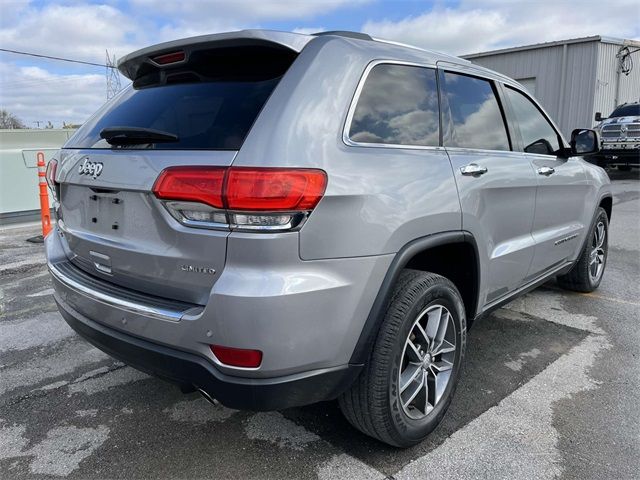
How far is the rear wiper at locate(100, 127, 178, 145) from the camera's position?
2.16 meters

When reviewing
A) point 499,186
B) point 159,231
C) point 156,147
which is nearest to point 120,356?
point 159,231

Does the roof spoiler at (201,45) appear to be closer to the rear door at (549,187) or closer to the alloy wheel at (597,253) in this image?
the rear door at (549,187)

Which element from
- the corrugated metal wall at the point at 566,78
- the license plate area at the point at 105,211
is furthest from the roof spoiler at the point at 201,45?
the corrugated metal wall at the point at 566,78

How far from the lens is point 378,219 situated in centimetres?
212

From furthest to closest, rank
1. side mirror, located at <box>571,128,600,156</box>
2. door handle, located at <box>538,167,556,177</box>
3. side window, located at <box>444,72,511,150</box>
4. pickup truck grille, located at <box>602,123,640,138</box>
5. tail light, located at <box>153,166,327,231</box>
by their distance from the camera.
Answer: pickup truck grille, located at <box>602,123,640,138</box>, side mirror, located at <box>571,128,600,156</box>, door handle, located at <box>538,167,556,177</box>, side window, located at <box>444,72,511,150</box>, tail light, located at <box>153,166,327,231</box>

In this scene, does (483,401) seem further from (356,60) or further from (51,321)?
(51,321)

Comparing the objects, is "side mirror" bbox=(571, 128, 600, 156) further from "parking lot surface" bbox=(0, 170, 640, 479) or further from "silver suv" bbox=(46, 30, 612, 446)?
"silver suv" bbox=(46, 30, 612, 446)

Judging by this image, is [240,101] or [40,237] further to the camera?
[40,237]

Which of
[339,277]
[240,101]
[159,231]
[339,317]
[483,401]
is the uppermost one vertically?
[240,101]

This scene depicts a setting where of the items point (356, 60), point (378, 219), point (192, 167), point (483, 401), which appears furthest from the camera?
point (483, 401)

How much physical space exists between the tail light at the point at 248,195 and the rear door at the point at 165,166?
0.03 meters

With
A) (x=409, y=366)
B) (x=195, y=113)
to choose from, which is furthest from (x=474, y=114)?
(x=195, y=113)

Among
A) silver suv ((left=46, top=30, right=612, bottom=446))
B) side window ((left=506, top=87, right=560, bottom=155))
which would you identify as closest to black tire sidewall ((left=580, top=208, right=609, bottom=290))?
side window ((left=506, top=87, right=560, bottom=155))

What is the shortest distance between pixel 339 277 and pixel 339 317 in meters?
0.16
